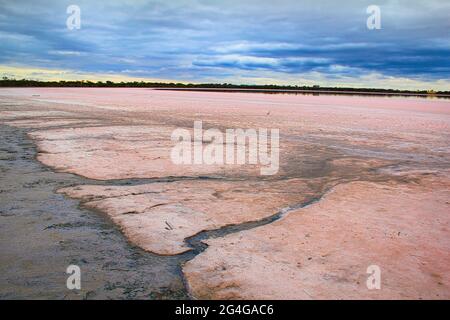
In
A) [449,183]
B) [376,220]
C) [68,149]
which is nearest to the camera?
[376,220]

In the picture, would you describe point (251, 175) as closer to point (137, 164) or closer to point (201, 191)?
point (201, 191)

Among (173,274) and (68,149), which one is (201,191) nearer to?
(173,274)

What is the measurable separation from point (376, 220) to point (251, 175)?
4.92ft

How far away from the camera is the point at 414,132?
763 centimetres

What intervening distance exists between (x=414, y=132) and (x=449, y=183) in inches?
174

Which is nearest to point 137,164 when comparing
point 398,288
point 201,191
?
point 201,191

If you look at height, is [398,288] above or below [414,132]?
below

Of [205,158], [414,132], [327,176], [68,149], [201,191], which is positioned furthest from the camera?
[414,132]

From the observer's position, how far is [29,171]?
148 inches

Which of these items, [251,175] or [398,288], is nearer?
[398,288]
